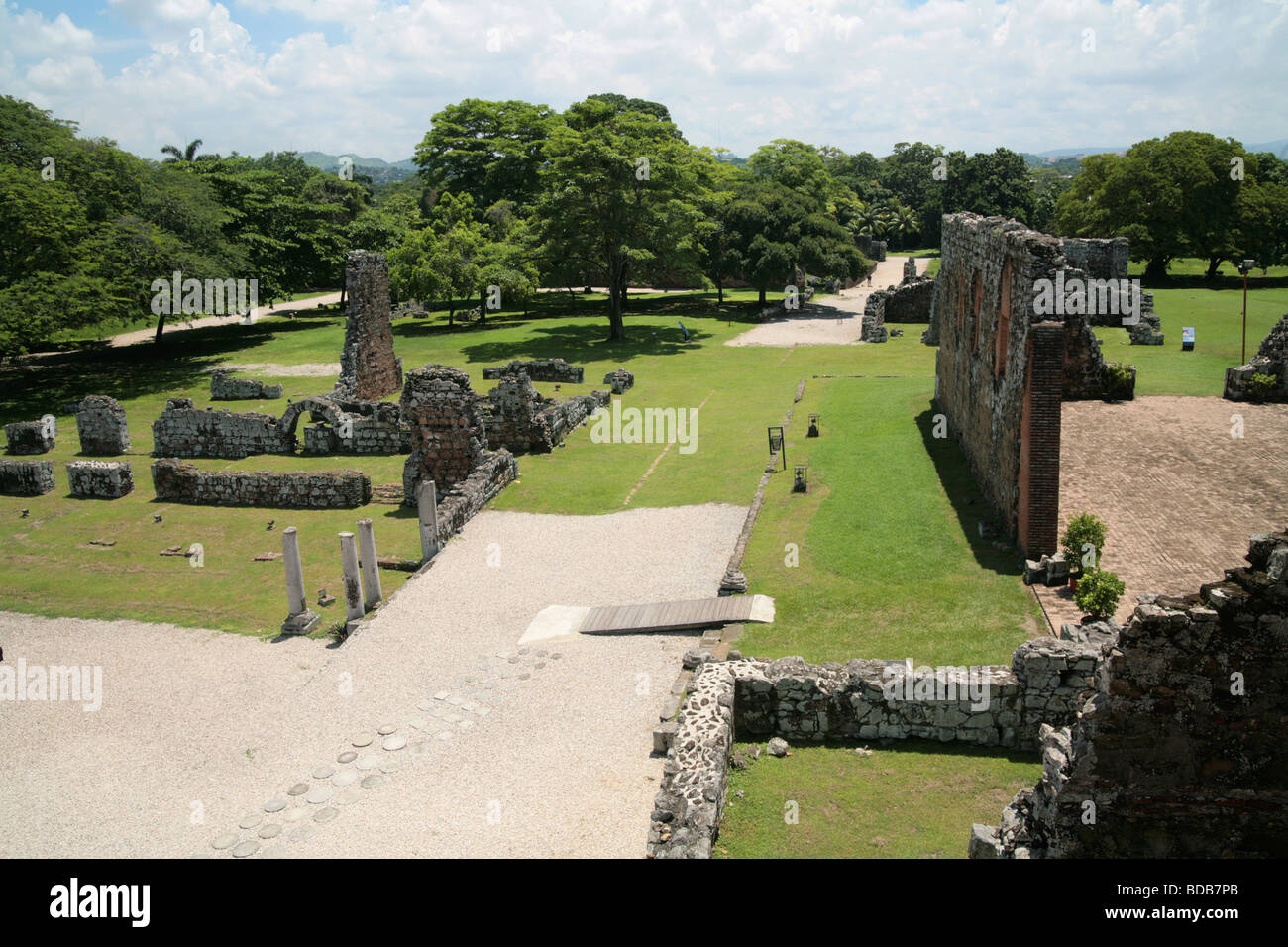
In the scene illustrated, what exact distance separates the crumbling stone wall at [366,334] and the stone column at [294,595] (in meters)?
16.8

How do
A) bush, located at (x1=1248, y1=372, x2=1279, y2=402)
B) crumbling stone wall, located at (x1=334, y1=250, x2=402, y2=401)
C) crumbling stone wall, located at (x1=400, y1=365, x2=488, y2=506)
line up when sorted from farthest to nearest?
crumbling stone wall, located at (x1=334, y1=250, x2=402, y2=401) → bush, located at (x1=1248, y1=372, x2=1279, y2=402) → crumbling stone wall, located at (x1=400, y1=365, x2=488, y2=506)

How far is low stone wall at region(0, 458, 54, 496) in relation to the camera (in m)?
25.6

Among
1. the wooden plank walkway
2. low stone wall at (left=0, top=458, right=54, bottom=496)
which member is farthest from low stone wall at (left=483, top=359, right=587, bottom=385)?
the wooden plank walkway

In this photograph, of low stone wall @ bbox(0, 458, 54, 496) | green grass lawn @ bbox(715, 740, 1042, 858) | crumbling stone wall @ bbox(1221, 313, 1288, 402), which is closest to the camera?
green grass lawn @ bbox(715, 740, 1042, 858)

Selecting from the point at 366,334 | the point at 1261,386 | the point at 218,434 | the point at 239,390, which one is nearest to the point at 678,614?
the point at 1261,386

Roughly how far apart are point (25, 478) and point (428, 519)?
1410 centimetres

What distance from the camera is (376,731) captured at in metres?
13.2

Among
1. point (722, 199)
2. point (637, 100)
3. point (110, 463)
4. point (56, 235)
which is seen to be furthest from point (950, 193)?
point (110, 463)

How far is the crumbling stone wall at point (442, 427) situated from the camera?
73.7ft

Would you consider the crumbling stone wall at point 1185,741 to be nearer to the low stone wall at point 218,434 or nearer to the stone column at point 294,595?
the stone column at point 294,595

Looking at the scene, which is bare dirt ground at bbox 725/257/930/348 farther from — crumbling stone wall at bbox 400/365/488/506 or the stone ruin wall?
the stone ruin wall

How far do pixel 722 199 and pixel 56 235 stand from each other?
31.8m

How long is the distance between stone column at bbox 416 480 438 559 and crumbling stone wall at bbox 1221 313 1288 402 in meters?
21.1

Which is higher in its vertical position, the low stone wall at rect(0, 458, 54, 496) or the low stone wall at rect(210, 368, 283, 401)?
the low stone wall at rect(210, 368, 283, 401)
